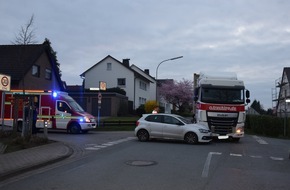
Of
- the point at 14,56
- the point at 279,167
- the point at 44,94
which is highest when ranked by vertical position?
the point at 14,56

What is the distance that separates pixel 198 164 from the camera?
11.6 metres

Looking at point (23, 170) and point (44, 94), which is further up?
point (44, 94)

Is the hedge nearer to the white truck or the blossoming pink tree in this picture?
the white truck

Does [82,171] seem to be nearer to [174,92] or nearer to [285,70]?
[285,70]

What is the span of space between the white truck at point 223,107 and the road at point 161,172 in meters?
4.69

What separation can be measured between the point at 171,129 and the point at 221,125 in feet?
9.17

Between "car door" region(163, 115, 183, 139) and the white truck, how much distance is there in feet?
5.05

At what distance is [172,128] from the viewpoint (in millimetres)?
18688

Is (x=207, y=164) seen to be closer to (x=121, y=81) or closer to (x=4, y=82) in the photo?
(x=4, y=82)

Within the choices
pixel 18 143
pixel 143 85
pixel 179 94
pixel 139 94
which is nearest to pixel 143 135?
pixel 18 143

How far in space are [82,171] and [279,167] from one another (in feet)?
20.3

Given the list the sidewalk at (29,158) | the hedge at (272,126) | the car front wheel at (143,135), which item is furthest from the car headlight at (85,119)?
the hedge at (272,126)

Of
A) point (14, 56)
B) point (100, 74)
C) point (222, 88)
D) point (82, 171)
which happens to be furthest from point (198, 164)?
point (100, 74)

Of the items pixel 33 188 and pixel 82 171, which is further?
pixel 82 171
